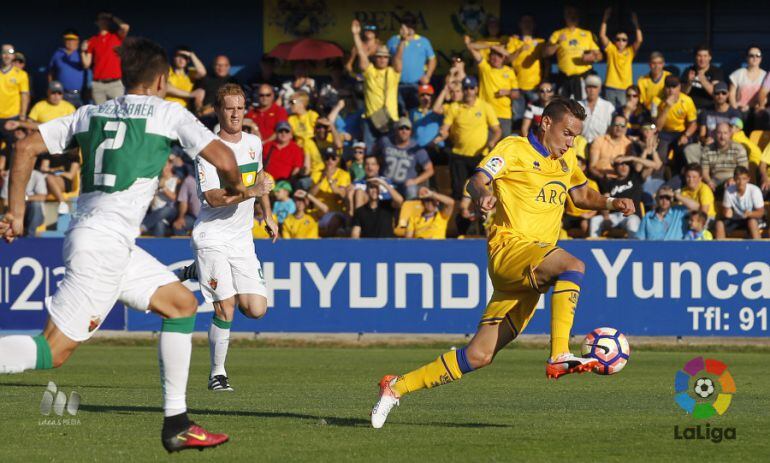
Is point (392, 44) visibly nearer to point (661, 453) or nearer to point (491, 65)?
point (491, 65)

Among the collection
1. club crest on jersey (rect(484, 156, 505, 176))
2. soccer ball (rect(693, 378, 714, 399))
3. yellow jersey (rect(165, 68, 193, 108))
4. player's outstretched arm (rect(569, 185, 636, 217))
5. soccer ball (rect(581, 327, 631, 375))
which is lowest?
soccer ball (rect(693, 378, 714, 399))

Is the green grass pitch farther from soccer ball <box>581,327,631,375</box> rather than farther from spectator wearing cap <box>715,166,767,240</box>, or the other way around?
spectator wearing cap <box>715,166,767,240</box>

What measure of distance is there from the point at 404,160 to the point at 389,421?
1246 cm

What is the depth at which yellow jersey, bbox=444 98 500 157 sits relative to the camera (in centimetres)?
2175

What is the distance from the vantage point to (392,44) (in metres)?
23.5

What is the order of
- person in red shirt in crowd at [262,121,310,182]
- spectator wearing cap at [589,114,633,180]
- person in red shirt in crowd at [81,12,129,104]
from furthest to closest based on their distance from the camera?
person in red shirt in crowd at [81,12,129,104]
person in red shirt in crowd at [262,121,310,182]
spectator wearing cap at [589,114,633,180]

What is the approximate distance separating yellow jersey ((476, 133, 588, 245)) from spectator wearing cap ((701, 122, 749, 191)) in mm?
12200

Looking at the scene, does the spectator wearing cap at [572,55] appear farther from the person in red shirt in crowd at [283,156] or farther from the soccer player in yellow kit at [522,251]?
the soccer player in yellow kit at [522,251]

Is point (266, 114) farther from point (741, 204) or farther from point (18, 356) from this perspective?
point (18, 356)

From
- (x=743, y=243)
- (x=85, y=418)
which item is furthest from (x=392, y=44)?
(x=85, y=418)

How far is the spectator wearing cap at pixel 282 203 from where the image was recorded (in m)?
20.8

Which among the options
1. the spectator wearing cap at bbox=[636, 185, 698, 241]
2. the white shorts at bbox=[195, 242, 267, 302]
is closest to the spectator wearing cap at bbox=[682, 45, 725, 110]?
the spectator wearing cap at bbox=[636, 185, 698, 241]

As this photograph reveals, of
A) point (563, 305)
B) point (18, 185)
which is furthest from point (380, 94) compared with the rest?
point (18, 185)

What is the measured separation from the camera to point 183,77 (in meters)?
24.1
